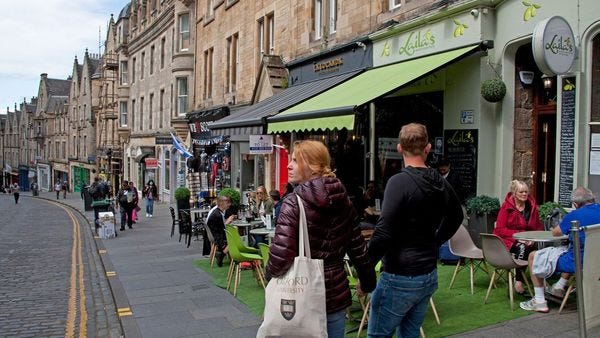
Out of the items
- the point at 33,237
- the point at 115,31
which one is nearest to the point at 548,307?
the point at 33,237

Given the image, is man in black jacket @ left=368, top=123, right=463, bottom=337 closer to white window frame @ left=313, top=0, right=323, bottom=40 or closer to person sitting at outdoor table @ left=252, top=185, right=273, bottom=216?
person sitting at outdoor table @ left=252, top=185, right=273, bottom=216

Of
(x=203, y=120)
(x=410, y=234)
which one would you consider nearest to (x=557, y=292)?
(x=410, y=234)

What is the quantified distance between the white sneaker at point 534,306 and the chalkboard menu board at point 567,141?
7.32 feet

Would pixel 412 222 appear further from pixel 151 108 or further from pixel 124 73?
pixel 124 73

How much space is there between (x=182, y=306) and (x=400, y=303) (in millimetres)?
4785

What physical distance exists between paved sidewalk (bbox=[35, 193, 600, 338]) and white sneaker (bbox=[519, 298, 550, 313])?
88 mm

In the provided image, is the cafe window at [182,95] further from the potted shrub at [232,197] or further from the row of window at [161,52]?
the potted shrub at [232,197]

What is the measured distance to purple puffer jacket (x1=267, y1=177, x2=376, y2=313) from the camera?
3.11 metres

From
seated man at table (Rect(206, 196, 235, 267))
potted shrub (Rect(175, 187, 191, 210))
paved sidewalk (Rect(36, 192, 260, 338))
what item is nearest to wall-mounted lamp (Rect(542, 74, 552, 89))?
paved sidewalk (Rect(36, 192, 260, 338))

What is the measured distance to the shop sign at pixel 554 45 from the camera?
6.95 metres

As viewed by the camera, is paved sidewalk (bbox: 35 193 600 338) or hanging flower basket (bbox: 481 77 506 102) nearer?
paved sidewalk (bbox: 35 193 600 338)

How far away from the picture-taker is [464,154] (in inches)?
373

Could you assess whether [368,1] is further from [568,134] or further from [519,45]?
[568,134]

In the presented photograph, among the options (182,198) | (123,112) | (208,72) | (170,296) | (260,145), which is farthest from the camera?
(123,112)
